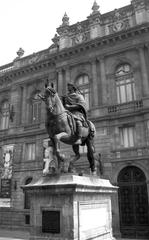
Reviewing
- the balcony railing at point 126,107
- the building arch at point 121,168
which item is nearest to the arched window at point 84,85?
the balcony railing at point 126,107

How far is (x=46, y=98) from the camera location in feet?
26.5

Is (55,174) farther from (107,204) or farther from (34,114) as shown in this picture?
(34,114)

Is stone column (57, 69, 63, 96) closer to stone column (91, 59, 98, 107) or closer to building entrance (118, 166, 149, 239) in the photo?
stone column (91, 59, 98, 107)

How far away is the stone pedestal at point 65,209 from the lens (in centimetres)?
686

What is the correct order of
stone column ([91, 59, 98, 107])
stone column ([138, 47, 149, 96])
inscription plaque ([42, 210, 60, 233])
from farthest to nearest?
stone column ([91, 59, 98, 107]) → stone column ([138, 47, 149, 96]) → inscription plaque ([42, 210, 60, 233])

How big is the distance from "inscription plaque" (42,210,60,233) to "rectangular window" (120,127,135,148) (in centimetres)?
1552

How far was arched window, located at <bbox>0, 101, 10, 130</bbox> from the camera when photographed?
30.7m

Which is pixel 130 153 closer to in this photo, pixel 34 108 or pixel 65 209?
pixel 34 108

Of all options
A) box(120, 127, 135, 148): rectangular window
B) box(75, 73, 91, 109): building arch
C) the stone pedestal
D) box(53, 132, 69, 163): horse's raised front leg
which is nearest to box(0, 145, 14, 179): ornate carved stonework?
box(75, 73, 91, 109): building arch

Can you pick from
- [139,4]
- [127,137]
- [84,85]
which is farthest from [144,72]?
[139,4]

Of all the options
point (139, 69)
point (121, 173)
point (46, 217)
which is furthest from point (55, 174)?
point (139, 69)

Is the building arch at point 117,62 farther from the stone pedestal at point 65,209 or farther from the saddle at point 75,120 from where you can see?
the stone pedestal at point 65,209

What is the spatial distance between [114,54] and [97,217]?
19329mm

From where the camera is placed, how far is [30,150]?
27141 mm
